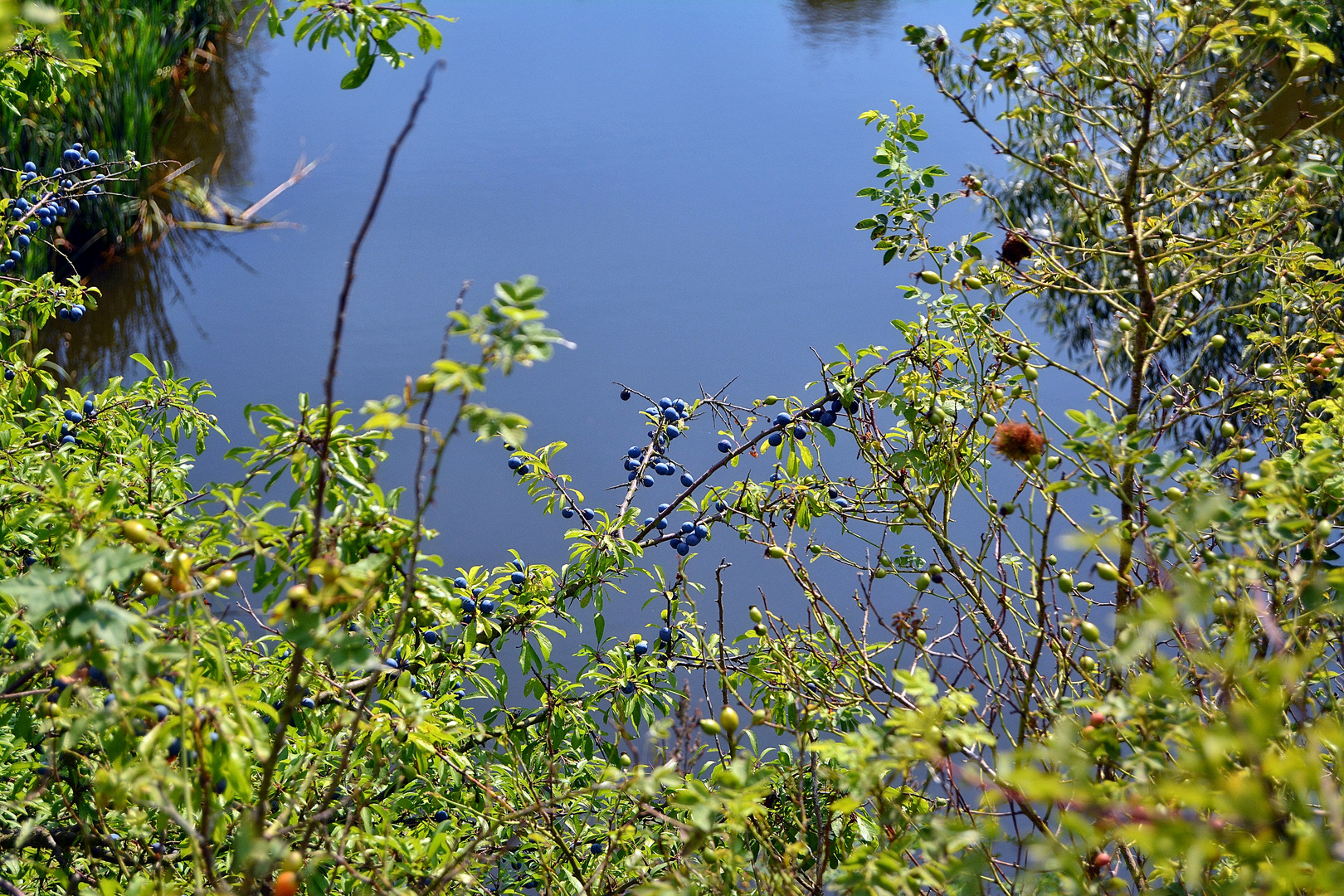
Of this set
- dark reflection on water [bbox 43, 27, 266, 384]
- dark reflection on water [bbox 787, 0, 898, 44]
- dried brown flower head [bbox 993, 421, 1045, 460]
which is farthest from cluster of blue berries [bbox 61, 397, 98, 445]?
dark reflection on water [bbox 787, 0, 898, 44]

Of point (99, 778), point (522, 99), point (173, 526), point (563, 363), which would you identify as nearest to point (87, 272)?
point (563, 363)

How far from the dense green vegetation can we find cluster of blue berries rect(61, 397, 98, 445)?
0.04ft

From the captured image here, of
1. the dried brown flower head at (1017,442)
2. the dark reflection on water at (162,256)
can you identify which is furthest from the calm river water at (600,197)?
the dried brown flower head at (1017,442)

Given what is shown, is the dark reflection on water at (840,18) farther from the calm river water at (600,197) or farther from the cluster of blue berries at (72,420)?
the cluster of blue berries at (72,420)

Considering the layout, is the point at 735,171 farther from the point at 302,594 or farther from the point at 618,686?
the point at 302,594

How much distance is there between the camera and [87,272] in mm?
3803

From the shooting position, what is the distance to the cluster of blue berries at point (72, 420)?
4.42 ft

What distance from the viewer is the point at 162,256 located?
13.4ft

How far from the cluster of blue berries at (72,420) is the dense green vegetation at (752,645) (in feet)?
0.04

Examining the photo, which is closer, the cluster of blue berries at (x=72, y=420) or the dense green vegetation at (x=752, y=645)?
the dense green vegetation at (x=752, y=645)

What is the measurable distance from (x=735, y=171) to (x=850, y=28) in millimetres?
2282

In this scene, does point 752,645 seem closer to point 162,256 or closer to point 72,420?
point 72,420

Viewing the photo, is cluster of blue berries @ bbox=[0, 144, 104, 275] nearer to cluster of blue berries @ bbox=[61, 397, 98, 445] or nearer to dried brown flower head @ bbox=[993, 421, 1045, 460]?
cluster of blue berries @ bbox=[61, 397, 98, 445]

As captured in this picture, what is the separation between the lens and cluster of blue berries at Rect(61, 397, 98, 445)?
1.35 m
